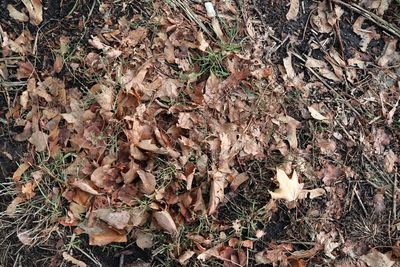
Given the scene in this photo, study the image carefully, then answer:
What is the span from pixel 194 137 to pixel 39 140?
72 centimetres

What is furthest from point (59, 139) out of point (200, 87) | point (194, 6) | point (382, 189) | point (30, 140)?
point (382, 189)

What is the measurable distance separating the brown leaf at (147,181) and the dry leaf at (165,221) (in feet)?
0.34

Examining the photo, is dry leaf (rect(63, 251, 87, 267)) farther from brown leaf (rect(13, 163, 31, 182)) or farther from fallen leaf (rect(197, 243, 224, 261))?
fallen leaf (rect(197, 243, 224, 261))

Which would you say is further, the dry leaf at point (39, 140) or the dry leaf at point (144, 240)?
the dry leaf at point (39, 140)

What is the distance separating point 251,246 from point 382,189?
0.71m

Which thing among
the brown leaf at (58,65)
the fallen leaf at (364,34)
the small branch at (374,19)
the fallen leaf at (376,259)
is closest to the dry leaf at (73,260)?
the brown leaf at (58,65)

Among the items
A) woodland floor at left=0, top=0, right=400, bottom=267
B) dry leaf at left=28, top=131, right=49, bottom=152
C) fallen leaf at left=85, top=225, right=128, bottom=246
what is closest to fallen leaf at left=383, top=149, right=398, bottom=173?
woodland floor at left=0, top=0, right=400, bottom=267

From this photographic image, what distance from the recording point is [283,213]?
2.51 meters

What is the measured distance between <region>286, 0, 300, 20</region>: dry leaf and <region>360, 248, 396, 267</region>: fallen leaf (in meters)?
1.22

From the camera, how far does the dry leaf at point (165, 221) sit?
7.70 ft

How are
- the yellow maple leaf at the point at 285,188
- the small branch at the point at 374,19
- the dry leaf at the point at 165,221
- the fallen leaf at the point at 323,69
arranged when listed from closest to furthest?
the dry leaf at the point at 165,221 < the yellow maple leaf at the point at 285,188 < the fallen leaf at the point at 323,69 < the small branch at the point at 374,19

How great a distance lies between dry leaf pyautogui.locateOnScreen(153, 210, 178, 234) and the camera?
2.35m

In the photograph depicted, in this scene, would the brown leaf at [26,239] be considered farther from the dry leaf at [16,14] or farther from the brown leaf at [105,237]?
the dry leaf at [16,14]

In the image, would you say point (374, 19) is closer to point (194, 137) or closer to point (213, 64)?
point (213, 64)
